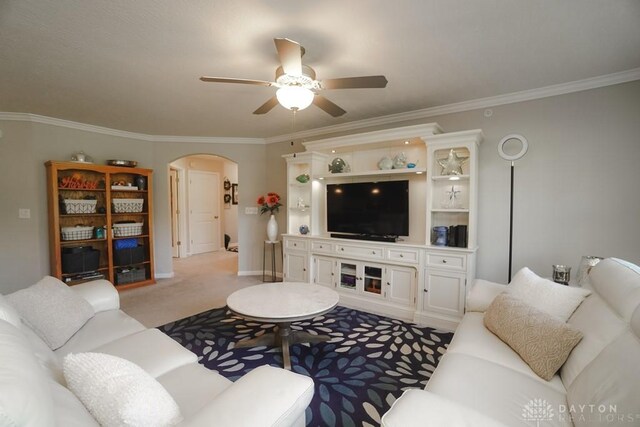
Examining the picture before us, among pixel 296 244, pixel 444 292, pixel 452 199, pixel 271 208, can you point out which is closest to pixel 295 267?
pixel 296 244

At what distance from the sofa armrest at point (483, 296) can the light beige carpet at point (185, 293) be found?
9.40 feet

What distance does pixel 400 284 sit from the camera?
3.23 m

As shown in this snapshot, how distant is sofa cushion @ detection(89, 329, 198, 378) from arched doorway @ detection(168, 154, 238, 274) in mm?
4358

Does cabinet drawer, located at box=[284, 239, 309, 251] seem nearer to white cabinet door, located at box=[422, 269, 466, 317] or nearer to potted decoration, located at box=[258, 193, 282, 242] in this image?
potted decoration, located at box=[258, 193, 282, 242]

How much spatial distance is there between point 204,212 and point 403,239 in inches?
222

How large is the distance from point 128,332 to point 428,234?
2847mm

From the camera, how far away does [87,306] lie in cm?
199

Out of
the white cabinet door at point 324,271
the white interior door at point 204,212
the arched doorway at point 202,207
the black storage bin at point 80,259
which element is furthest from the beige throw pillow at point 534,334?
the white interior door at point 204,212

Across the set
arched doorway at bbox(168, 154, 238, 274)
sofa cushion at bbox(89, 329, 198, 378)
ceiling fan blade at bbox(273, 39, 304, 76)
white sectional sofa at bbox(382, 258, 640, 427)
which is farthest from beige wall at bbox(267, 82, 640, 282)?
arched doorway at bbox(168, 154, 238, 274)

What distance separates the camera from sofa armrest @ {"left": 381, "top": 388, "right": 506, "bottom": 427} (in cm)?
88

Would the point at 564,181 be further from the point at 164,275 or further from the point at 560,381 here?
the point at 164,275

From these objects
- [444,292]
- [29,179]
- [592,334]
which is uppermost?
[29,179]

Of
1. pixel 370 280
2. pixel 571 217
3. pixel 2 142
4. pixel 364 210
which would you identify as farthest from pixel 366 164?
pixel 2 142

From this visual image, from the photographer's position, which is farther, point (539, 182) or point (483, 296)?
point (539, 182)
